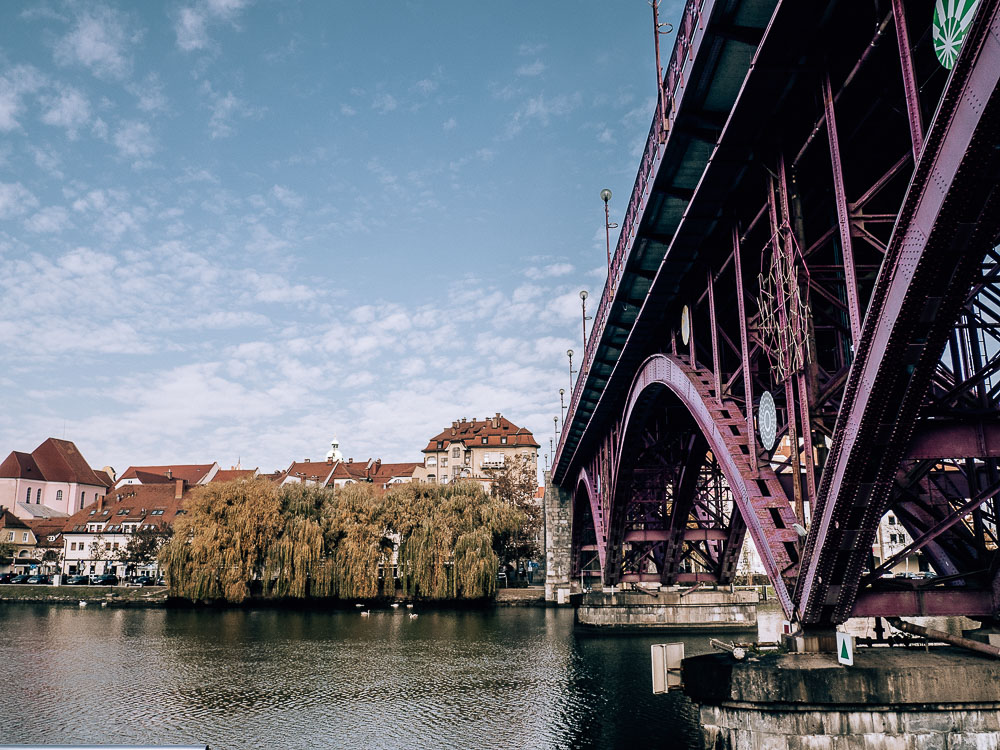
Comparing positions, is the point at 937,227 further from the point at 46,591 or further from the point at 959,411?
Answer: the point at 46,591

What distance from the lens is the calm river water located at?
1852 centimetres

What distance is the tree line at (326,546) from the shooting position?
53750 millimetres

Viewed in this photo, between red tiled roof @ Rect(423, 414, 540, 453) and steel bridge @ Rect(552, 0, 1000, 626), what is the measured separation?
3597 inches

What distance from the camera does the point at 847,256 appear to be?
29.6ft

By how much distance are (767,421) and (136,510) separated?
312 ft

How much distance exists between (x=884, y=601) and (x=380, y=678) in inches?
763

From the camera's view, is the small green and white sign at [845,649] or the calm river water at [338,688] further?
the calm river water at [338,688]

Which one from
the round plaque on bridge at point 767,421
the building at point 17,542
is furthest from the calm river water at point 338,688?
the building at point 17,542

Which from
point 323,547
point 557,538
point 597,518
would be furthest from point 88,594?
point 597,518

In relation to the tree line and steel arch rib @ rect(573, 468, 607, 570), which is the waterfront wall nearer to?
the tree line

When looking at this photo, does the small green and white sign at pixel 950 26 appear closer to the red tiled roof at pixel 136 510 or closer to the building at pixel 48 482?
the red tiled roof at pixel 136 510

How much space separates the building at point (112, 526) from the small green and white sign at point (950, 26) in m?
92.1

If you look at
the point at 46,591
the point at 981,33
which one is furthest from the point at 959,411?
the point at 46,591

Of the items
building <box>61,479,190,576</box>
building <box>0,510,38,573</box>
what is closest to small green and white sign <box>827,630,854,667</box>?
building <box>61,479,190,576</box>
